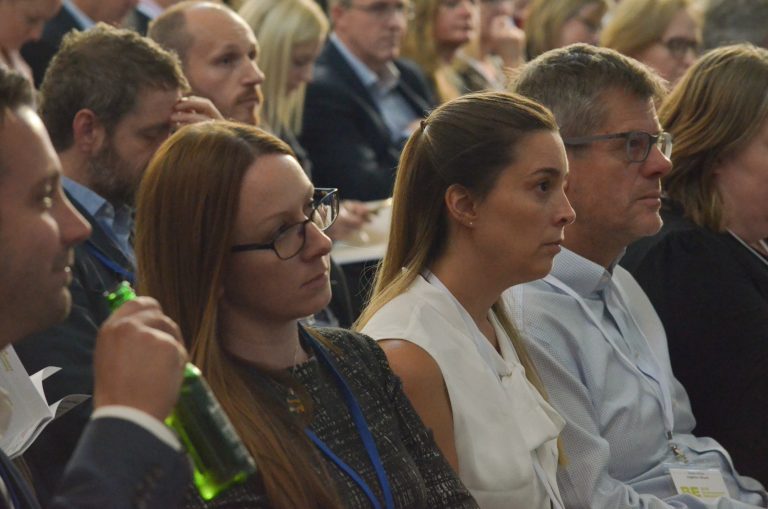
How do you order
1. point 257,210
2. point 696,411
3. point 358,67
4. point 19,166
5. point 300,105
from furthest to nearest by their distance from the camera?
point 358,67, point 300,105, point 696,411, point 257,210, point 19,166

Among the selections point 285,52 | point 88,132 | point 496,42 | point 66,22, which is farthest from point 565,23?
point 88,132

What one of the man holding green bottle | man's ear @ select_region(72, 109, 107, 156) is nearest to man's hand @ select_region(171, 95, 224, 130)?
man's ear @ select_region(72, 109, 107, 156)

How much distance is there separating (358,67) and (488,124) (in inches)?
124

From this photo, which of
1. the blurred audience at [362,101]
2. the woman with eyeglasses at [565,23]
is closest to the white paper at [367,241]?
the blurred audience at [362,101]

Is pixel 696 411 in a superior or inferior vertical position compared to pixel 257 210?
inferior

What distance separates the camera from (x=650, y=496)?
2.49 m

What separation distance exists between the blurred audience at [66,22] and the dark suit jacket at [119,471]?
324 centimetres

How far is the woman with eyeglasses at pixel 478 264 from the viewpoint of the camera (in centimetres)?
225

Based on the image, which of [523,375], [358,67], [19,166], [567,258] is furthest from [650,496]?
[358,67]

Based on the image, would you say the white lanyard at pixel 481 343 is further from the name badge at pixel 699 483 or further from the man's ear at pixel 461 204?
the name badge at pixel 699 483

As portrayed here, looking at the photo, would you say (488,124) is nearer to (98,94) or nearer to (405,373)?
(405,373)

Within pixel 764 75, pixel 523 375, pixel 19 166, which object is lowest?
pixel 523 375

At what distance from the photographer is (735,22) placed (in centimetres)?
529

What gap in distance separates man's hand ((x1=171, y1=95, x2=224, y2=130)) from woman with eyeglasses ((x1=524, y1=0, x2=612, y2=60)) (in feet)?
11.9
